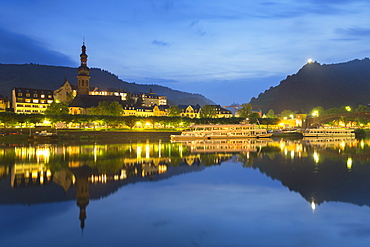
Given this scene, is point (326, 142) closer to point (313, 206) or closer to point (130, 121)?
point (130, 121)

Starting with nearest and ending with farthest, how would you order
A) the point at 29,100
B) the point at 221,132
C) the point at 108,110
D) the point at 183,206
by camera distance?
the point at 183,206, the point at 221,132, the point at 108,110, the point at 29,100

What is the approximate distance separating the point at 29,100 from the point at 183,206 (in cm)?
12719

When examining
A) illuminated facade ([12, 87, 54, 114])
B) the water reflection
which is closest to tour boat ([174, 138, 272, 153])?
the water reflection

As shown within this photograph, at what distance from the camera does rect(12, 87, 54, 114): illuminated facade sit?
126 metres

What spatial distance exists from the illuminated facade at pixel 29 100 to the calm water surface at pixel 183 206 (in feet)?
345

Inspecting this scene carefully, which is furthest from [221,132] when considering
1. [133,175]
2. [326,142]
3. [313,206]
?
[313,206]

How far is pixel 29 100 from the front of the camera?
130 metres

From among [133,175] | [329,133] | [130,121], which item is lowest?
[133,175]

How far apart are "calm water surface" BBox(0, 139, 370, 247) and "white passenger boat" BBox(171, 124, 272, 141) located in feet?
154

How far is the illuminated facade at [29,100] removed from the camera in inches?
4961

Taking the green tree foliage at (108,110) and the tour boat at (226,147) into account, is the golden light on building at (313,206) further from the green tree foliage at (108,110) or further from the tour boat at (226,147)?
the green tree foliage at (108,110)

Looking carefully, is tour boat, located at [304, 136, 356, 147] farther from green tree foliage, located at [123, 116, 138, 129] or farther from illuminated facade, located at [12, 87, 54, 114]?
illuminated facade, located at [12, 87, 54, 114]

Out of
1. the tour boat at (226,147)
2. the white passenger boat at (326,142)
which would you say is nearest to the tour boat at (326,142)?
the white passenger boat at (326,142)

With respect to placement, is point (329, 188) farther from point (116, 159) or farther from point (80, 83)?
point (80, 83)
